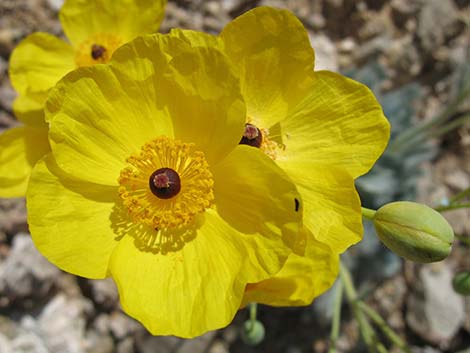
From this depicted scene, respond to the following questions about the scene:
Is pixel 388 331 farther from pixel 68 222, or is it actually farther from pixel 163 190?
pixel 68 222

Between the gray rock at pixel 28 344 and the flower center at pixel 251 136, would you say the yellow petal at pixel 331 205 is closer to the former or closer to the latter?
the flower center at pixel 251 136

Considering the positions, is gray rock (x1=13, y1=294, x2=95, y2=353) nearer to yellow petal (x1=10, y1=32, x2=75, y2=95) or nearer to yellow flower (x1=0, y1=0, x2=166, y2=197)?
yellow flower (x1=0, y1=0, x2=166, y2=197)

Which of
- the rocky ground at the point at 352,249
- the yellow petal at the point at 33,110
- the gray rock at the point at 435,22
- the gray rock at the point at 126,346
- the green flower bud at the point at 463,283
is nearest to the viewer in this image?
the green flower bud at the point at 463,283

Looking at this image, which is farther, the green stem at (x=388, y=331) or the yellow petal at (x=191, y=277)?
the green stem at (x=388, y=331)

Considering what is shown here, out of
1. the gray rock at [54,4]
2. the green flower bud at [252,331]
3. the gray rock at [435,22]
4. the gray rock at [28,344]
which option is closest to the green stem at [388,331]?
the green flower bud at [252,331]

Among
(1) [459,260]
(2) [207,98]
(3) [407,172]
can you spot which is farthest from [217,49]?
(1) [459,260]

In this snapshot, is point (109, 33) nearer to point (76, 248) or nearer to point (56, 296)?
point (76, 248)

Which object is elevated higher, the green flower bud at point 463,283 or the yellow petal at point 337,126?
the yellow petal at point 337,126

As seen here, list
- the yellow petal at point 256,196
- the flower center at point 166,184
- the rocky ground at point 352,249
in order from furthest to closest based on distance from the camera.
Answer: the rocky ground at point 352,249, the flower center at point 166,184, the yellow petal at point 256,196

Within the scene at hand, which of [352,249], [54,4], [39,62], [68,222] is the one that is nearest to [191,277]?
[68,222]
